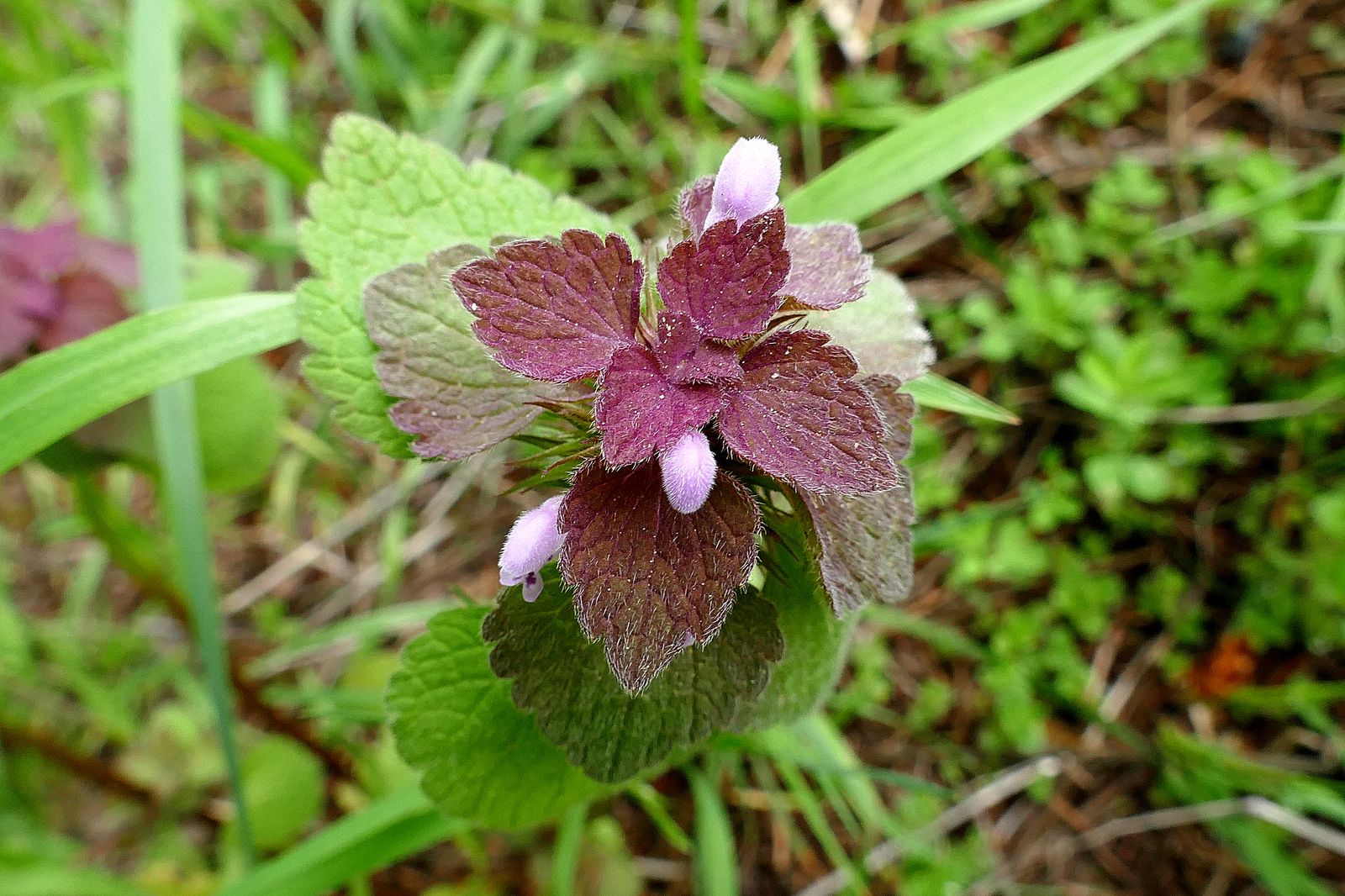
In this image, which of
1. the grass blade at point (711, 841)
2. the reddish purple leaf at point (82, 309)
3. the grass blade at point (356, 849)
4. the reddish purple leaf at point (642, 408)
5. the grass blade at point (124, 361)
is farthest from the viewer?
the grass blade at point (711, 841)

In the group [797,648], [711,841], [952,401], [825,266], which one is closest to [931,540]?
[952,401]

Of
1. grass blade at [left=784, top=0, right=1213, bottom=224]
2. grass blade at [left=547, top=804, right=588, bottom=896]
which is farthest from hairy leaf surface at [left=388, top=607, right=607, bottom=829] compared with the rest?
grass blade at [left=784, top=0, right=1213, bottom=224]

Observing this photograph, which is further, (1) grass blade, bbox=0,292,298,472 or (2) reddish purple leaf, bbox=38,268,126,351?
(2) reddish purple leaf, bbox=38,268,126,351

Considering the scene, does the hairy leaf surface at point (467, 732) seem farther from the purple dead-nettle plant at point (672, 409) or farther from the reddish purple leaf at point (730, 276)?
the reddish purple leaf at point (730, 276)

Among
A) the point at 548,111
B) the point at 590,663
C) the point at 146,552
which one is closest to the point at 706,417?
the point at 590,663

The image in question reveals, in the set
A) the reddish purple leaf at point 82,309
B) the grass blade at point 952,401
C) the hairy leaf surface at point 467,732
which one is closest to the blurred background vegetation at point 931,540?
the reddish purple leaf at point 82,309

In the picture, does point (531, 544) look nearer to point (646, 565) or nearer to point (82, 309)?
point (646, 565)

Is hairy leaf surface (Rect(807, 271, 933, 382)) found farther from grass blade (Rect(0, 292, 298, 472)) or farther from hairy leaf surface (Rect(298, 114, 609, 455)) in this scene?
grass blade (Rect(0, 292, 298, 472))
